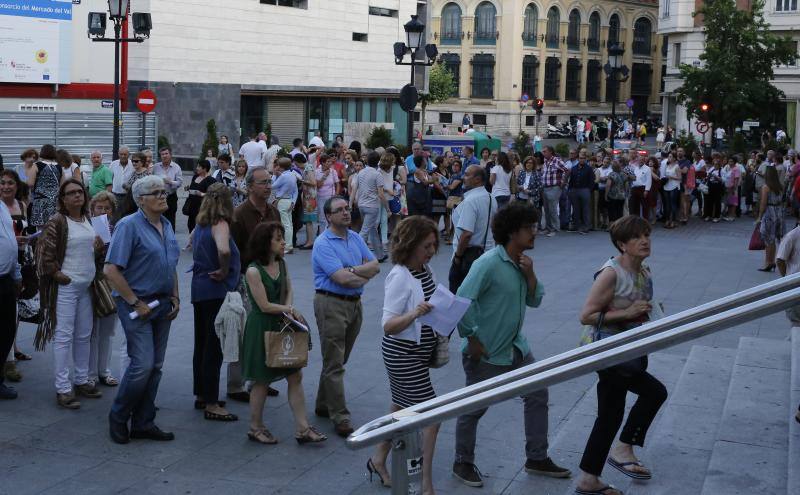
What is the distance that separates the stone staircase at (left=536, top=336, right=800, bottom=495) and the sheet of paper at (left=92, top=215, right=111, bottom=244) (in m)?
3.91

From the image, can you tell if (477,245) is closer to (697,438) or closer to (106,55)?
(697,438)

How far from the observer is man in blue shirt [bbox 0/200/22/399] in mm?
8203

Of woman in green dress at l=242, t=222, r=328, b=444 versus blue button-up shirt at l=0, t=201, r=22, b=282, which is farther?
blue button-up shirt at l=0, t=201, r=22, b=282

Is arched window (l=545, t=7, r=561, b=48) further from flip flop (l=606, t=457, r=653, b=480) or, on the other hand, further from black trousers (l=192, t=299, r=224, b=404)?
flip flop (l=606, t=457, r=653, b=480)

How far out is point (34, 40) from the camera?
108 ft

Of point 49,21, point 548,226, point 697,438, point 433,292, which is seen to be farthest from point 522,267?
point 49,21

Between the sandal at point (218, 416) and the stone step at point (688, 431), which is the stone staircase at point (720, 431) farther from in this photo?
the sandal at point (218, 416)

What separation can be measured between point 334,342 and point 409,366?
130 cm

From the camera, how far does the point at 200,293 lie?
8180 millimetres

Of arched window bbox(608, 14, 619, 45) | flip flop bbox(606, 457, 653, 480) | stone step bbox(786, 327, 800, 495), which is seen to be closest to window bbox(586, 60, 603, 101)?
arched window bbox(608, 14, 619, 45)

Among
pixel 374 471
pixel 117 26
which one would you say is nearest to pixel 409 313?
pixel 374 471

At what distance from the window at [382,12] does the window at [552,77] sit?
3162 cm

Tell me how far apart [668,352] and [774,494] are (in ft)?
14.4

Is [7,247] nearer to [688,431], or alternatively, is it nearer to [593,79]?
[688,431]
